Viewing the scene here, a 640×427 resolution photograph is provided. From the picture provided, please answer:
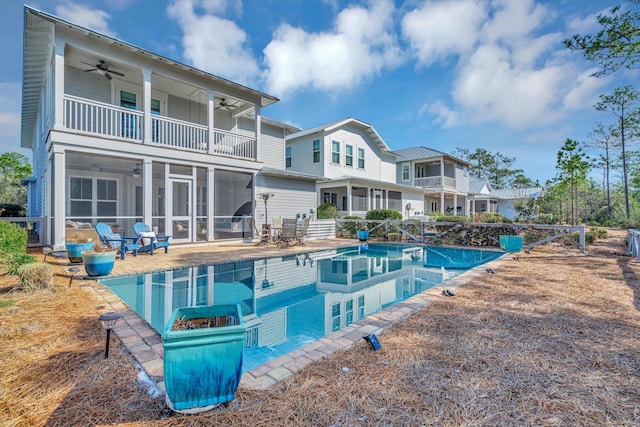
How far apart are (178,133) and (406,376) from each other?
451 inches

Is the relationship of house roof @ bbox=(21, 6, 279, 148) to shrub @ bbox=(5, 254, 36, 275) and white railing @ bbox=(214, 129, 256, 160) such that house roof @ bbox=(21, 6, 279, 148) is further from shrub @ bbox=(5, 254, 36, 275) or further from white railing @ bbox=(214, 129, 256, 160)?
shrub @ bbox=(5, 254, 36, 275)

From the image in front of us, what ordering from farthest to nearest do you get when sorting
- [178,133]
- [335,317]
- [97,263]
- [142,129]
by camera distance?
[178,133] → [142,129] → [97,263] → [335,317]

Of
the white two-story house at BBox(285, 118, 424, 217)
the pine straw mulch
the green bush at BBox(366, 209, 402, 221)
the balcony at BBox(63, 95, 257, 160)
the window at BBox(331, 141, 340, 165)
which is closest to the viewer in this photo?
the pine straw mulch

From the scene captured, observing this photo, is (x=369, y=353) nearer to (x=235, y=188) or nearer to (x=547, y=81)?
(x=235, y=188)

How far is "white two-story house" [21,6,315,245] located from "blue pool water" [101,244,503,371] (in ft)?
14.4

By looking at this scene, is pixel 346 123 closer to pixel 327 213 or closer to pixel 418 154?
pixel 327 213

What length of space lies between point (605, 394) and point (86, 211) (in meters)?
14.8

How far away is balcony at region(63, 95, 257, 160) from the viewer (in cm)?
908

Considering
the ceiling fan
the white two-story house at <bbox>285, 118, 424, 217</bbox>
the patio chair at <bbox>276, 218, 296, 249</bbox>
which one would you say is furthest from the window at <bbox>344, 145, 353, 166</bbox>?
the ceiling fan

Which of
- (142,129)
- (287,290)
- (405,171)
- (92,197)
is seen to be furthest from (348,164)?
(287,290)

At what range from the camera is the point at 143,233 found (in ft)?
29.9

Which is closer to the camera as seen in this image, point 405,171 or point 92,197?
point 92,197

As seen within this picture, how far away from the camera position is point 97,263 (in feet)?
18.8

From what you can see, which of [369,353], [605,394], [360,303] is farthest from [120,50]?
[605,394]
